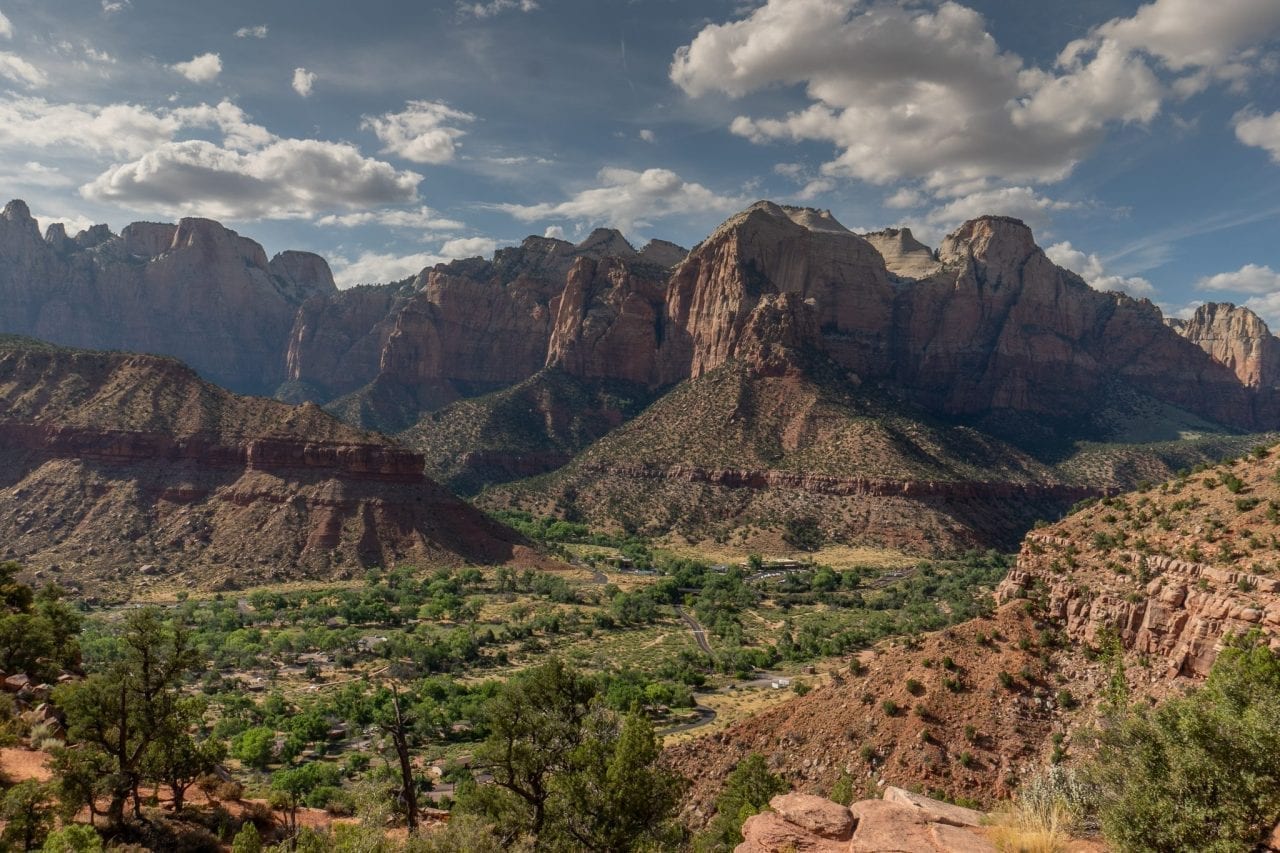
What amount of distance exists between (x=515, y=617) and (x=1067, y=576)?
68.7 m

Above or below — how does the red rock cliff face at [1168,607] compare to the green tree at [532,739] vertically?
above

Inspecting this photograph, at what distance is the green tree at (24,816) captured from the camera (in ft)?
65.3

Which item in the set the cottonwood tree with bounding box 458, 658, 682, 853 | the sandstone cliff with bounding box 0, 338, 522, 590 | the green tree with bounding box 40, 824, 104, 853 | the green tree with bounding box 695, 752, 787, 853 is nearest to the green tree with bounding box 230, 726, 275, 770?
the cottonwood tree with bounding box 458, 658, 682, 853

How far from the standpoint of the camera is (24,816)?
66.3 feet

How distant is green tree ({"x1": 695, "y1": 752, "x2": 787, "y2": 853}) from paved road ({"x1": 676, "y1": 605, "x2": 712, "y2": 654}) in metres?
48.8

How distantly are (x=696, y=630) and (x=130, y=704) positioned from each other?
228 ft

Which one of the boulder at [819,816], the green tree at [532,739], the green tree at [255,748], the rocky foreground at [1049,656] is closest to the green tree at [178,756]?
the green tree at [532,739]

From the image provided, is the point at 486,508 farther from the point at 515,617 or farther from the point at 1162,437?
the point at 1162,437

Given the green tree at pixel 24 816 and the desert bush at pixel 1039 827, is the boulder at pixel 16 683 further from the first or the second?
the desert bush at pixel 1039 827

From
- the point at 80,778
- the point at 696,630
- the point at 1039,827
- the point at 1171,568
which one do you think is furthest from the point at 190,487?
the point at 1039,827

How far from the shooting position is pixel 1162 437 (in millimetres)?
196875

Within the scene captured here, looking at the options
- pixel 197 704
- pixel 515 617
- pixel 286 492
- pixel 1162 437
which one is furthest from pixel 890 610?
pixel 1162 437

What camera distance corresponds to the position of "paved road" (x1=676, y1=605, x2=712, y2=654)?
8069 cm

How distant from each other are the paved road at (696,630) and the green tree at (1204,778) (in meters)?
64.9
